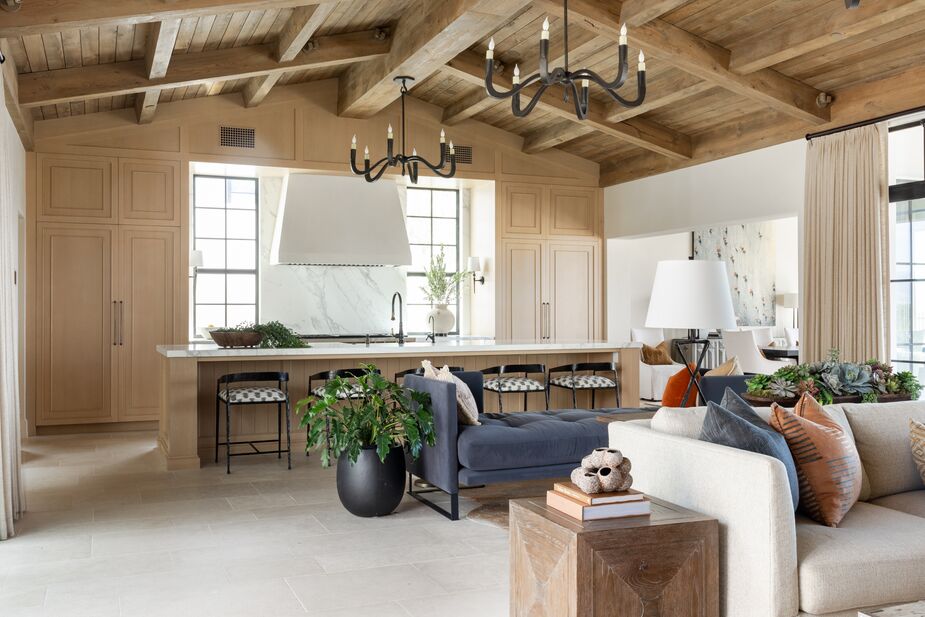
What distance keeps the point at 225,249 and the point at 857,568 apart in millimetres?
7858

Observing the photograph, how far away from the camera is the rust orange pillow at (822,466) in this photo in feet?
8.96

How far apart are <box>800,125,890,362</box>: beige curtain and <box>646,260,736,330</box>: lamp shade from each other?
8.37 feet

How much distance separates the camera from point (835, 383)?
4.08m

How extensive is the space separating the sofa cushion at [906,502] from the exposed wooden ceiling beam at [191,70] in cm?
546

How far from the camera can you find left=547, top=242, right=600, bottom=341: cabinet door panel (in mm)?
9641

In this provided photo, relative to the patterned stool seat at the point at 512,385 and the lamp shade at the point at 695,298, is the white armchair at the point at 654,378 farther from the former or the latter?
the lamp shade at the point at 695,298

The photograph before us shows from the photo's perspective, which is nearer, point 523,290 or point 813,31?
point 813,31

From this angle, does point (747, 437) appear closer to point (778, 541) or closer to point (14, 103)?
A: point (778, 541)

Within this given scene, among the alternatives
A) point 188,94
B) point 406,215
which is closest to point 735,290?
point 406,215

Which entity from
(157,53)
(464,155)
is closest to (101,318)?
(157,53)

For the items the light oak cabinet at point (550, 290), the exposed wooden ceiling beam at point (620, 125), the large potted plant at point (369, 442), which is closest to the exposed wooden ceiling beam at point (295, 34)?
the exposed wooden ceiling beam at point (620, 125)

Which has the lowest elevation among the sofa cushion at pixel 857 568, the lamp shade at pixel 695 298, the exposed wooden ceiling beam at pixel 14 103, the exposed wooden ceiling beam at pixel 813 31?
the sofa cushion at pixel 857 568

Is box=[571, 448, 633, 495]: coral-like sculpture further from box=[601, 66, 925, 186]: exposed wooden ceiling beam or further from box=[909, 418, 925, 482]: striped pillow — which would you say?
box=[601, 66, 925, 186]: exposed wooden ceiling beam

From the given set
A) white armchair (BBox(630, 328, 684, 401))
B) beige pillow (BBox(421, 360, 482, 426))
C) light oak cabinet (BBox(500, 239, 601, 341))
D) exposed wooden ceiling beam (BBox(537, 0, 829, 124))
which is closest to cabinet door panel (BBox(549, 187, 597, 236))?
light oak cabinet (BBox(500, 239, 601, 341))
